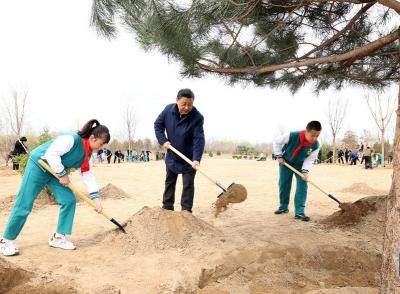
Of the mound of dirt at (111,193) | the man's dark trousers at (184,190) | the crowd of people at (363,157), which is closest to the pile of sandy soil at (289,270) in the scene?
the man's dark trousers at (184,190)

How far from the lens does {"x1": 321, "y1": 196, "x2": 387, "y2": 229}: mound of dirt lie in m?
4.49

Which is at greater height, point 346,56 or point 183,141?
point 346,56

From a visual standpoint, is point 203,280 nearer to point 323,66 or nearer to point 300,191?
point 300,191

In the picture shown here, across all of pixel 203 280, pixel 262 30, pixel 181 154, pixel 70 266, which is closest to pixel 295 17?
pixel 262 30

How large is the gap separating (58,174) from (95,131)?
470 millimetres

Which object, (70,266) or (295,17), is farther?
(295,17)

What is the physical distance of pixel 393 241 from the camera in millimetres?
2143

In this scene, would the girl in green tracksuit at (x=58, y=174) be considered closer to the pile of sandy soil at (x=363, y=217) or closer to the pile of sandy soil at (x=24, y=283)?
the pile of sandy soil at (x=24, y=283)

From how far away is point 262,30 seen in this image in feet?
13.3

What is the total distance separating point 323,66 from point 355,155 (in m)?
18.9

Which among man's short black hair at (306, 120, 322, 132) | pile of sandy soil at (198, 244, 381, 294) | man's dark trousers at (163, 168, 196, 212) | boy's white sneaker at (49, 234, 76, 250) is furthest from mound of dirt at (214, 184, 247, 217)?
boy's white sneaker at (49, 234, 76, 250)

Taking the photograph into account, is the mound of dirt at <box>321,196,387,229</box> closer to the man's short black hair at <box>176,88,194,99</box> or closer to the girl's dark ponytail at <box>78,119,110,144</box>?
the man's short black hair at <box>176,88,194,99</box>

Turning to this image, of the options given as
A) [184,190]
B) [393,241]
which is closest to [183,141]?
[184,190]

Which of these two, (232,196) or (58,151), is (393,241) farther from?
(58,151)
